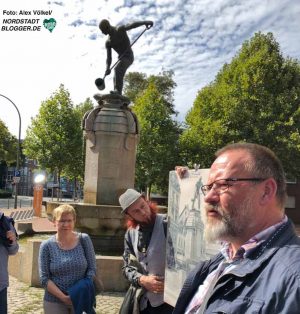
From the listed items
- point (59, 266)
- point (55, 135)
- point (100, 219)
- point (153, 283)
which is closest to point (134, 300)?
point (153, 283)

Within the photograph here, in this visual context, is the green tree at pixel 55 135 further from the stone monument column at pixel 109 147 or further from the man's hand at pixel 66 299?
the man's hand at pixel 66 299

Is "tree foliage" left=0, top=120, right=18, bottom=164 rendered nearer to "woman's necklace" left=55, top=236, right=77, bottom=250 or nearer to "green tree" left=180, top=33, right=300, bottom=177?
"green tree" left=180, top=33, right=300, bottom=177

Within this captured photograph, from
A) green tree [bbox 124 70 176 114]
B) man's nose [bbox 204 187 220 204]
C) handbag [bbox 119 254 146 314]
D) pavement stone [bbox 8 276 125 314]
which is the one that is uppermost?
green tree [bbox 124 70 176 114]

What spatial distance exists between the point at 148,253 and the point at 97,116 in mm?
8077

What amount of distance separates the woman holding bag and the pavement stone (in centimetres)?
254

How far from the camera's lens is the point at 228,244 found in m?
2.15

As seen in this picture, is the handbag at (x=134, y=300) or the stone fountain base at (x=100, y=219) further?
the stone fountain base at (x=100, y=219)

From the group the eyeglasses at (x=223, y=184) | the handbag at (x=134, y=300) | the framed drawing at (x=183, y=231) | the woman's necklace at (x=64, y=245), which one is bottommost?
the handbag at (x=134, y=300)

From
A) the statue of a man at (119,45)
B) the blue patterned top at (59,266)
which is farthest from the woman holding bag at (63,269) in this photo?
the statue of a man at (119,45)

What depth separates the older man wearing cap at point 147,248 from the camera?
11.9 feet

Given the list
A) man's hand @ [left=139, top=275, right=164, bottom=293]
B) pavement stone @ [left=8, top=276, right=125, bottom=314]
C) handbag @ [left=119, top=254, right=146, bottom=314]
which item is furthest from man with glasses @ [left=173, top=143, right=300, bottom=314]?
pavement stone @ [left=8, top=276, right=125, bottom=314]

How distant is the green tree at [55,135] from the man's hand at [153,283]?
127ft

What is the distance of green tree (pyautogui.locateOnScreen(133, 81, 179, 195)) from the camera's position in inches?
1363

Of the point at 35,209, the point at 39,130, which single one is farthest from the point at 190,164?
→ the point at 39,130
